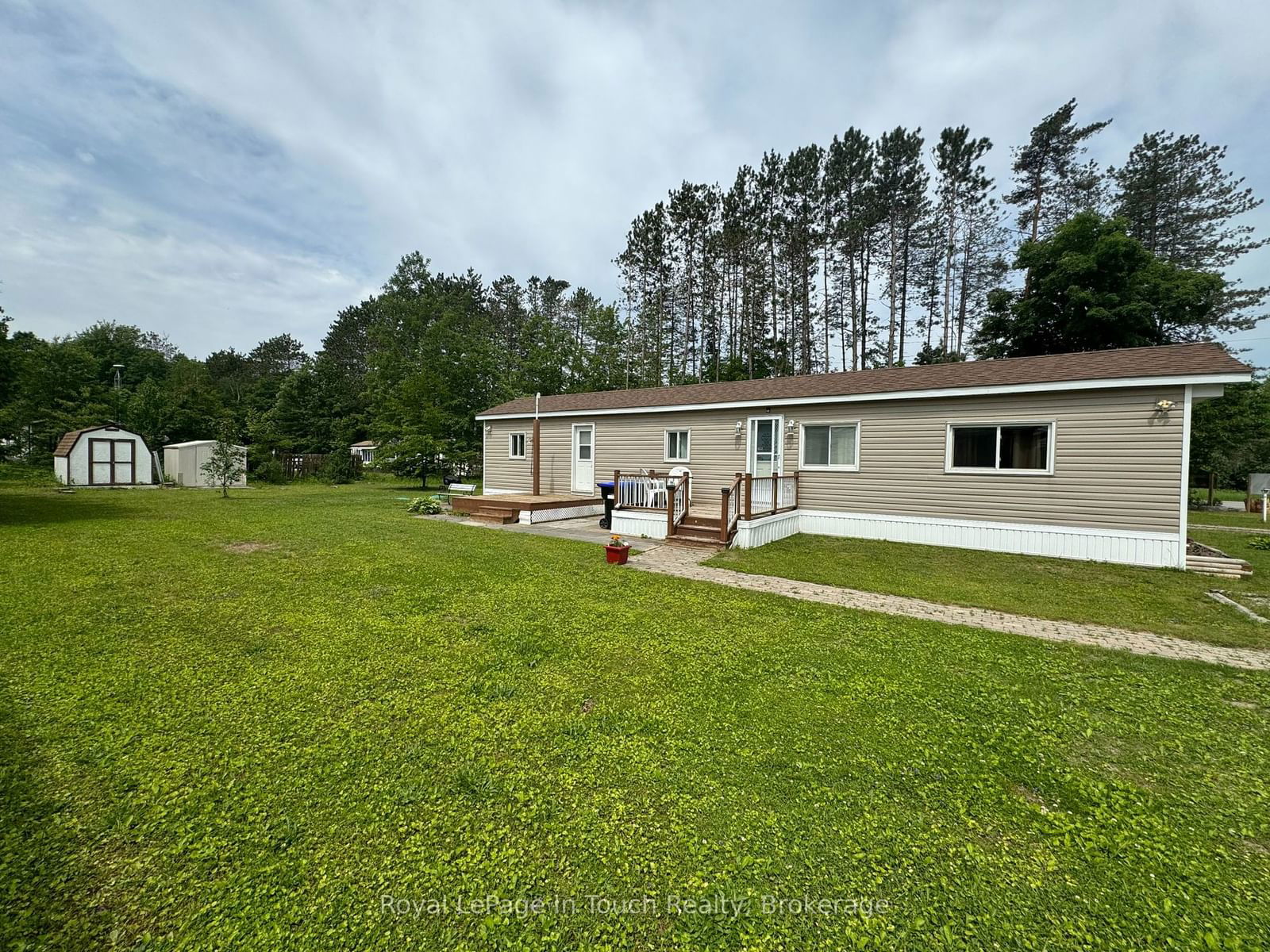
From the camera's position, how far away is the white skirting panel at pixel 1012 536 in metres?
8.17

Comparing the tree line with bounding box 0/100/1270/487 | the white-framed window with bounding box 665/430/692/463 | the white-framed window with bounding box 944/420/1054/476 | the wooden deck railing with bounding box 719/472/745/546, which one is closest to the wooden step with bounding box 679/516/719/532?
the wooden deck railing with bounding box 719/472/745/546

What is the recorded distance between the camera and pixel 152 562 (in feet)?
22.1

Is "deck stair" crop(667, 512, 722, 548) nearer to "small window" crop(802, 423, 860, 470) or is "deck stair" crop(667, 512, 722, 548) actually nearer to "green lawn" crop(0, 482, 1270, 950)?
"small window" crop(802, 423, 860, 470)

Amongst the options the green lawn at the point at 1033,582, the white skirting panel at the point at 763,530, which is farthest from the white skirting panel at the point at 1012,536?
the white skirting panel at the point at 763,530

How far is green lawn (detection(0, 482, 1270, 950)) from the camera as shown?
1.82 m

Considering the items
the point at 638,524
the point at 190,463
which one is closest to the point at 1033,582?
the point at 638,524

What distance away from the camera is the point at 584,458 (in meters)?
15.0

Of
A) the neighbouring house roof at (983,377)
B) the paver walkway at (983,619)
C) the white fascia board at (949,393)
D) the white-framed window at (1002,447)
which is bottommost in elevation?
the paver walkway at (983,619)

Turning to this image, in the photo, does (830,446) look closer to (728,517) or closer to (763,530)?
(763,530)

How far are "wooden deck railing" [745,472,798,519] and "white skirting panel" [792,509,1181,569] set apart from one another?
1.59 feet

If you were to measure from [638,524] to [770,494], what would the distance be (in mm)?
2921

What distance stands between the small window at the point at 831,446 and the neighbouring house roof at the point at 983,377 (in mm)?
742

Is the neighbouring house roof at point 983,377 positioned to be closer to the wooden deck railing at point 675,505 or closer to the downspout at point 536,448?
the downspout at point 536,448

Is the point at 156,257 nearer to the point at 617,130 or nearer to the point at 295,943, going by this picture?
the point at 617,130
